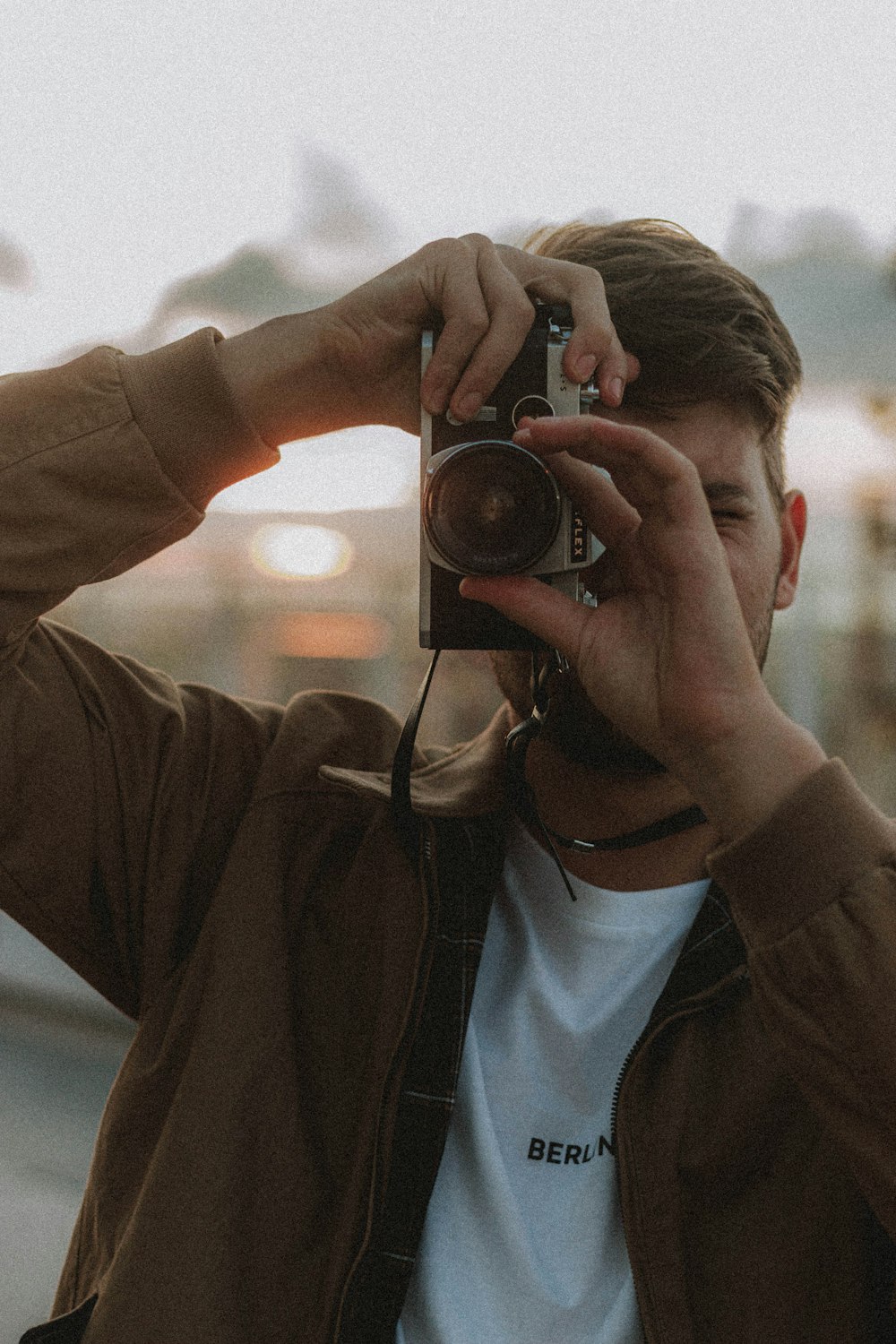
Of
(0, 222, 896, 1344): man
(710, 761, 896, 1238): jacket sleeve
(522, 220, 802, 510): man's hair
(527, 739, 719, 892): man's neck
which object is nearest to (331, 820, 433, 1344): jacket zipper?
(0, 222, 896, 1344): man

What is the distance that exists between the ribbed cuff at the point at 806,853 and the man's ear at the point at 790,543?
19.0 inches

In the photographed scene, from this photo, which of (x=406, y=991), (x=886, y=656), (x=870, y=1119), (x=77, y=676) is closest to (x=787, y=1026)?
(x=870, y=1119)

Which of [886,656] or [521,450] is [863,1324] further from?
[886,656]

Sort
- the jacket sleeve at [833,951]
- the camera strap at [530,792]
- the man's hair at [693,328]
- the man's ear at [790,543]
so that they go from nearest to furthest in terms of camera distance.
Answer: the jacket sleeve at [833,951]
the camera strap at [530,792]
the man's hair at [693,328]
the man's ear at [790,543]

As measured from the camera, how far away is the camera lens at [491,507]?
0.83 metres

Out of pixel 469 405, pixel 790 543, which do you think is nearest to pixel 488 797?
pixel 469 405

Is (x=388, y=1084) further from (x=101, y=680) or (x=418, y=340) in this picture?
(x=418, y=340)

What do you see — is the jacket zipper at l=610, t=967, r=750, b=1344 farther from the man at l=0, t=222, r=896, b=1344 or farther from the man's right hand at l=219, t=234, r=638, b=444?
the man's right hand at l=219, t=234, r=638, b=444

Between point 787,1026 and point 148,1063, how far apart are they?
544 mm

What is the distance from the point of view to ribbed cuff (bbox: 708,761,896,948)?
2.14 ft

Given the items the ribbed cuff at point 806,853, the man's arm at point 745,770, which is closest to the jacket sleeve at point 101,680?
the man's arm at point 745,770

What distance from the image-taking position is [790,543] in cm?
116

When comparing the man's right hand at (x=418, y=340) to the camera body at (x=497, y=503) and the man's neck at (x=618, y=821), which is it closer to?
the camera body at (x=497, y=503)

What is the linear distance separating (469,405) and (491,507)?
86 mm
